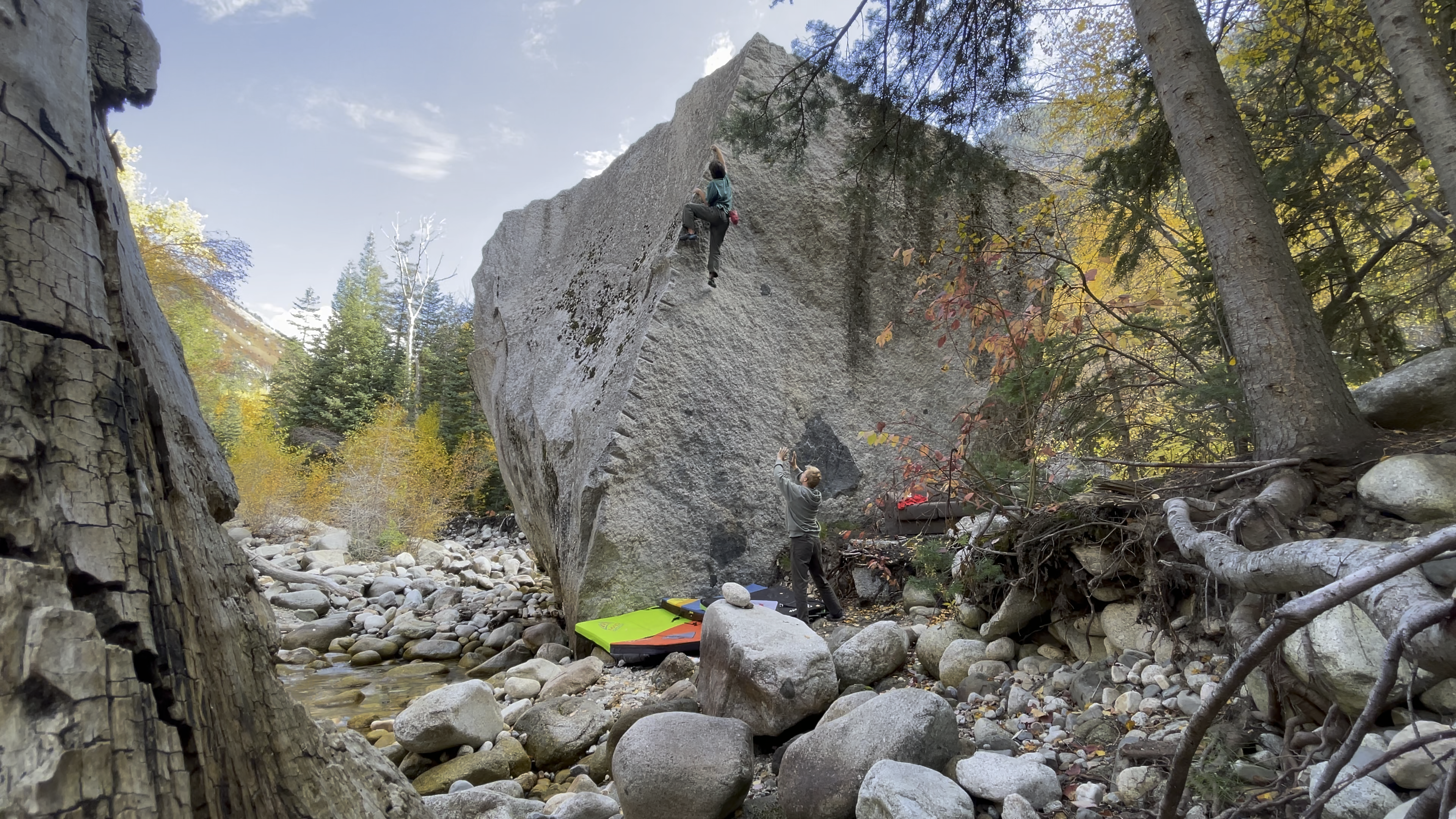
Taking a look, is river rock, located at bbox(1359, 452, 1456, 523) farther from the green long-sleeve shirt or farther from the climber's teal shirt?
the climber's teal shirt

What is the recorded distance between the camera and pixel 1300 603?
3.11 feet

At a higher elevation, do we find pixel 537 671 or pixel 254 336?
pixel 254 336

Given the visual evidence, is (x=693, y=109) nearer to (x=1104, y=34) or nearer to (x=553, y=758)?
(x=1104, y=34)

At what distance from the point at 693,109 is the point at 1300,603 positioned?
24.4 ft

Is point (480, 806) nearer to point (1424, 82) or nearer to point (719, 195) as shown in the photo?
point (1424, 82)

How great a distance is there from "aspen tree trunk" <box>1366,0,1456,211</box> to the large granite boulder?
3.23 meters

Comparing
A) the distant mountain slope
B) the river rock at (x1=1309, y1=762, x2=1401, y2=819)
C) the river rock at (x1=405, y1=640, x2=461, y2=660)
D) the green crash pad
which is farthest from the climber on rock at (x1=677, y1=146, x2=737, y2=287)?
the distant mountain slope

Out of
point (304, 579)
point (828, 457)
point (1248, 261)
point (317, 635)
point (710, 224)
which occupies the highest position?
point (710, 224)

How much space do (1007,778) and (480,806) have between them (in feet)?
6.70

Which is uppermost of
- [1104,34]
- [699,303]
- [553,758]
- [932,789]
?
[1104,34]

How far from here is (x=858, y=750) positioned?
2.52 meters

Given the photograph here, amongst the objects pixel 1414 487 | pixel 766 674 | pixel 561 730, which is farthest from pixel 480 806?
pixel 1414 487

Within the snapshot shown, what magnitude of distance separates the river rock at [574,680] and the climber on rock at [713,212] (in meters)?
3.53

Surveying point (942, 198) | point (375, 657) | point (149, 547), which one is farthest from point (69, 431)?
point (942, 198)
